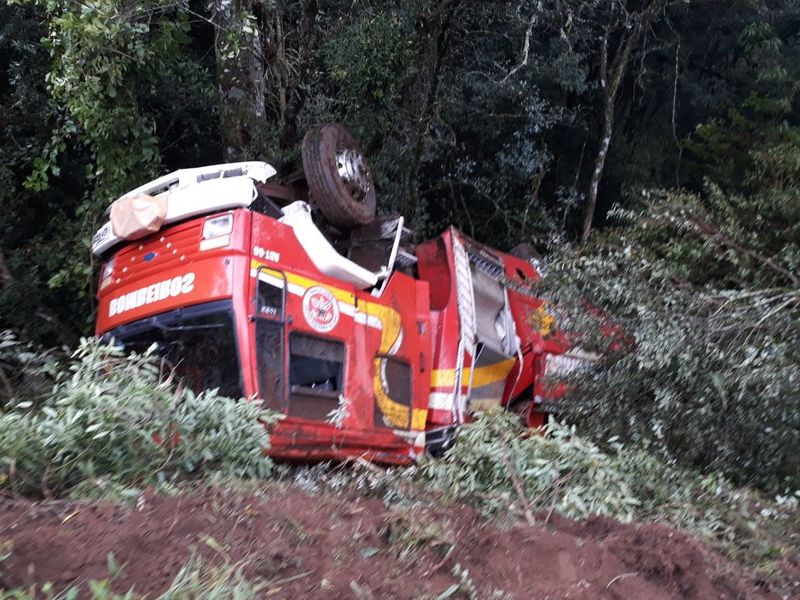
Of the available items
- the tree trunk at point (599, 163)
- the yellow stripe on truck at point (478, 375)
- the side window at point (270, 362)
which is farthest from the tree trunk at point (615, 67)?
the side window at point (270, 362)

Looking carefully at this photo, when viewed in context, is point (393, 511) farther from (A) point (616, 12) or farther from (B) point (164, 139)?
(A) point (616, 12)

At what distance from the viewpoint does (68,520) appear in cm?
298

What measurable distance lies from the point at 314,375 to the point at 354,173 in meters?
1.99

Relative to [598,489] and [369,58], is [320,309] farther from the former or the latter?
[369,58]

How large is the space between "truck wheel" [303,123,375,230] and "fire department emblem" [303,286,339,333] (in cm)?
87

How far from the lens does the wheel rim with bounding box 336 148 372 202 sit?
6.79m

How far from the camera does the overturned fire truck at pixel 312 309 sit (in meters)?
5.42

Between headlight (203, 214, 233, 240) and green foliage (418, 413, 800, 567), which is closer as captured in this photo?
green foliage (418, 413, 800, 567)

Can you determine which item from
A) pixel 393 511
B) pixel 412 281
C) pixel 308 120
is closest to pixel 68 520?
pixel 393 511

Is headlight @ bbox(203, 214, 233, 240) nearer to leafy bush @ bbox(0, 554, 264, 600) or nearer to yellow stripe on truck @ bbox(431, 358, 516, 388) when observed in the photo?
yellow stripe on truck @ bbox(431, 358, 516, 388)

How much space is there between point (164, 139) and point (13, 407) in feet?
22.9

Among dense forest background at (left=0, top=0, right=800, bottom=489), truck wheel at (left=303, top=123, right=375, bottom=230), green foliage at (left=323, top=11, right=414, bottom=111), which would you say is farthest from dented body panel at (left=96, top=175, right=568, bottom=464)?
green foliage at (left=323, top=11, right=414, bottom=111)

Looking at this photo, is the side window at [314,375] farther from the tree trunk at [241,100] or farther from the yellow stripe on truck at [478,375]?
the tree trunk at [241,100]

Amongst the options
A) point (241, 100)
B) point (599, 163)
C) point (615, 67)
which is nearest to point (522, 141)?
point (599, 163)
